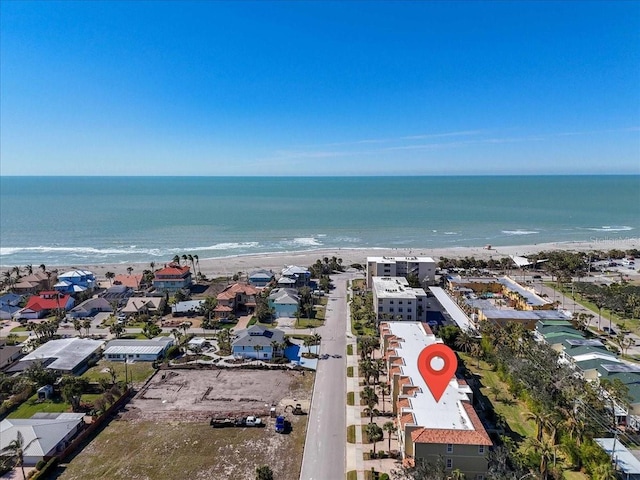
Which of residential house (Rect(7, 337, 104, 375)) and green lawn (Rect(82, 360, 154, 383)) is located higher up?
residential house (Rect(7, 337, 104, 375))

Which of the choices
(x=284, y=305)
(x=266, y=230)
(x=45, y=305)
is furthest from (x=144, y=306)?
(x=266, y=230)

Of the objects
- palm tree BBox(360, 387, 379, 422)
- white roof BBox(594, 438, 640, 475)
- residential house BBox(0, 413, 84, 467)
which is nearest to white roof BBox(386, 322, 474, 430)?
palm tree BBox(360, 387, 379, 422)

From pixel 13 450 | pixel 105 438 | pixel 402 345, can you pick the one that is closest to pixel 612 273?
pixel 402 345

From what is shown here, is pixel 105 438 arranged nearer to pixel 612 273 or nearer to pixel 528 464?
pixel 528 464

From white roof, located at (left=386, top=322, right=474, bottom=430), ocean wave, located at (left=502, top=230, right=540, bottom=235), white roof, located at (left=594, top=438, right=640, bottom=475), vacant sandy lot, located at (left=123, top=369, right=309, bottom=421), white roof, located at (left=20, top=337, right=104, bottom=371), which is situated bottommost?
vacant sandy lot, located at (left=123, top=369, right=309, bottom=421)

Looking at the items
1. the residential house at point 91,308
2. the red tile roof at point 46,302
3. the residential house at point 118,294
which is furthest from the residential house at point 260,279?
the red tile roof at point 46,302

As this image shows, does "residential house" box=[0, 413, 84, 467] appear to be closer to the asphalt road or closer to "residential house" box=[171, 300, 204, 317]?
the asphalt road

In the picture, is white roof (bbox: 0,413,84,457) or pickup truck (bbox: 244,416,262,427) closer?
white roof (bbox: 0,413,84,457)
